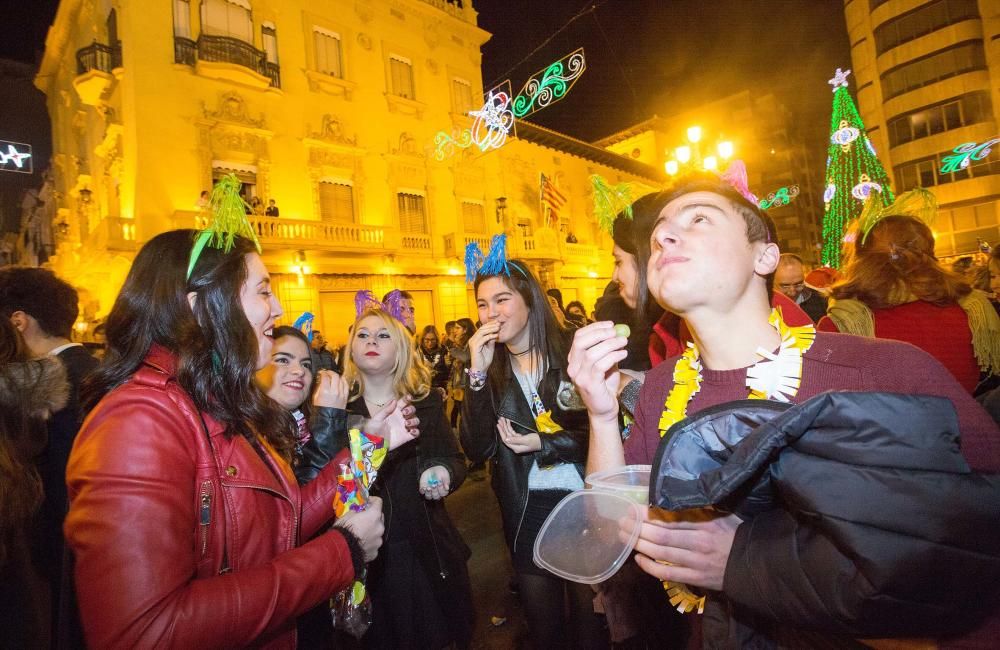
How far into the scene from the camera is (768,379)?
4.75 feet

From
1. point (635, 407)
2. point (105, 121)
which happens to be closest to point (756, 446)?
point (635, 407)

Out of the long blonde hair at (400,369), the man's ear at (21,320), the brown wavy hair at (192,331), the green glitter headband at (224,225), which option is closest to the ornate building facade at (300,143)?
the man's ear at (21,320)

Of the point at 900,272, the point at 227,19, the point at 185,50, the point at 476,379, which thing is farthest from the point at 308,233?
the point at 900,272

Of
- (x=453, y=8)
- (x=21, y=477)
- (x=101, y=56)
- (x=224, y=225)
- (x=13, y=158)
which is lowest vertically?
(x=21, y=477)

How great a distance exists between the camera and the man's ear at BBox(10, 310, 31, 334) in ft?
9.62

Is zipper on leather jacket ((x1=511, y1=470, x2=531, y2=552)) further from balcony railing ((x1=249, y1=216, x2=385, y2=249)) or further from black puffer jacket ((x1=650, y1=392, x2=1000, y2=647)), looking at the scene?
balcony railing ((x1=249, y1=216, x2=385, y2=249))

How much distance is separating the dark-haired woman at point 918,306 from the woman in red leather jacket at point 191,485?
2.82 m

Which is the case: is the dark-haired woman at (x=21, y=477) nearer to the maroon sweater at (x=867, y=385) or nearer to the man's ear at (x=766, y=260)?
the maroon sweater at (x=867, y=385)

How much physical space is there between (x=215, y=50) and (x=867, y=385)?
58.5 ft

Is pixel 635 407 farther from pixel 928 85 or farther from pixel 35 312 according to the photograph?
pixel 928 85

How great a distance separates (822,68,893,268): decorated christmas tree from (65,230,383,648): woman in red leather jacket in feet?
49.4

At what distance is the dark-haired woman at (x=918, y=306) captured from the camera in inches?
98.7

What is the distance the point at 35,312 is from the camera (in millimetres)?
3000

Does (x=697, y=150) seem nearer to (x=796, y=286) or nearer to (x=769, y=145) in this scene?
(x=796, y=286)
